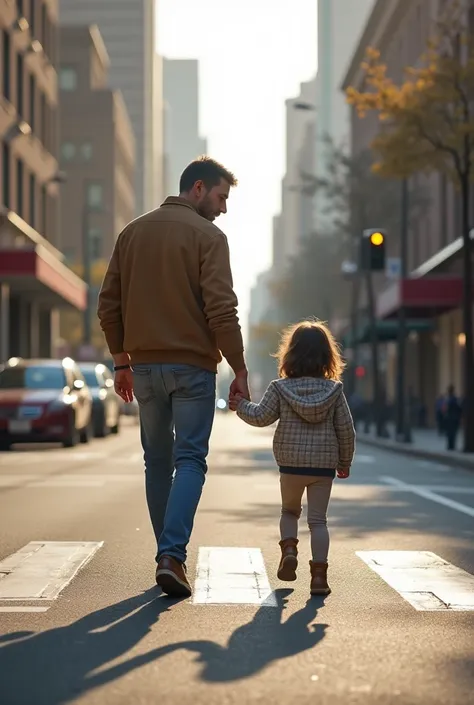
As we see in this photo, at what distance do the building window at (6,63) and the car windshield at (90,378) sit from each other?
16.7 meters

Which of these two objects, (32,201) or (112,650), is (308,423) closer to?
(112,650)

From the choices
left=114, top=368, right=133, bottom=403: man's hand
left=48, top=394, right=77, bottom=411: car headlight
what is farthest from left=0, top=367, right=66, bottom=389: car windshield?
left=114, top=368, right=133, bottom=403: man's hand

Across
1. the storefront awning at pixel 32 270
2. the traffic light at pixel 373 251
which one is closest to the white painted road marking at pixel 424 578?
the traffic light at pixel 373 251

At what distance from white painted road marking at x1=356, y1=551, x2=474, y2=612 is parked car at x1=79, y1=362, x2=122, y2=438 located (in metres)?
24.0

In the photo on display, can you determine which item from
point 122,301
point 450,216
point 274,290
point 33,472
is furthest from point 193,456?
point 274,290

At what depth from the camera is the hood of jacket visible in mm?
7766

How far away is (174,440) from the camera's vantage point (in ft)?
26.2

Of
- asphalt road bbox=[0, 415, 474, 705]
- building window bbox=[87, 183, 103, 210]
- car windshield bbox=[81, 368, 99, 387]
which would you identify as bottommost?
asphalt road bbox=[0, 415, 474, 705]

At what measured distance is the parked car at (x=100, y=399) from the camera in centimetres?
3369

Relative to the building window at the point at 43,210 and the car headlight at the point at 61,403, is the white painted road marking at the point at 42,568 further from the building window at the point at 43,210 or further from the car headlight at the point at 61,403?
the building window at the point at 43,210

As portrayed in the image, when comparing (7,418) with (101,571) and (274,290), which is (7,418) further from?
(274,290)

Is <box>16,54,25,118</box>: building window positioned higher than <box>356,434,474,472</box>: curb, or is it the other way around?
<box>16,54,25,118</box>: building window

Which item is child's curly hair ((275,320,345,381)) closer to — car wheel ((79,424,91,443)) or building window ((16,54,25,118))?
car wheel ((79,424,91,443))

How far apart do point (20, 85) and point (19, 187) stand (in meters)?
3.55
